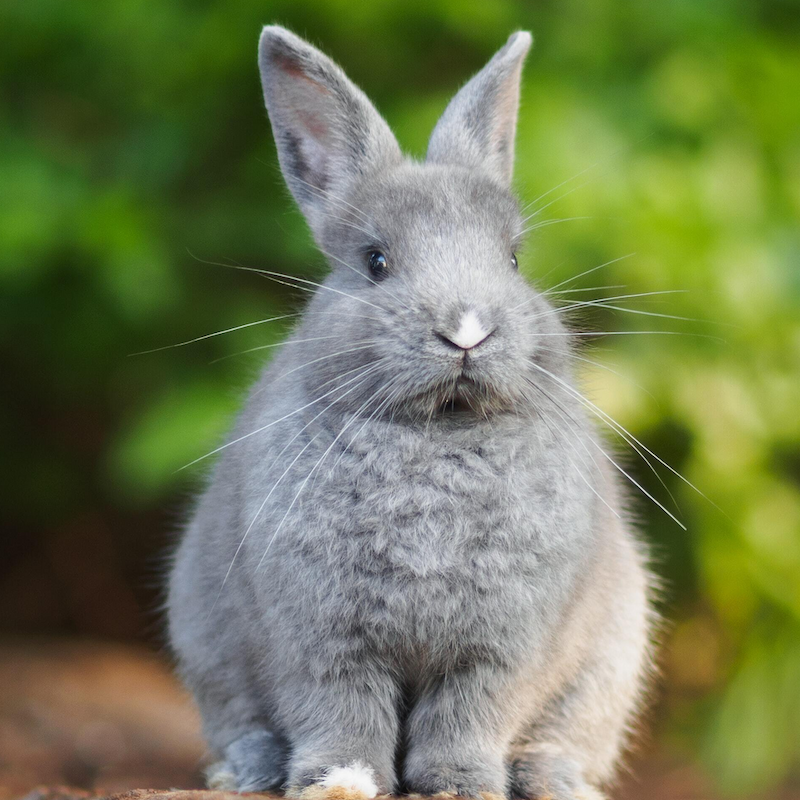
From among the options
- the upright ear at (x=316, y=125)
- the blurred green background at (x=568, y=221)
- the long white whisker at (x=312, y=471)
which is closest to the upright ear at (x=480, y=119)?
the upright ear at (x=316, y=125)

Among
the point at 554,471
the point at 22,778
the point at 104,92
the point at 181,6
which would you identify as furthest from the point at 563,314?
the point at 104,92

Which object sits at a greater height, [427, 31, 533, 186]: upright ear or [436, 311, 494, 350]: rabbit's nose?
[427, 31, 533, 186]: upright ear

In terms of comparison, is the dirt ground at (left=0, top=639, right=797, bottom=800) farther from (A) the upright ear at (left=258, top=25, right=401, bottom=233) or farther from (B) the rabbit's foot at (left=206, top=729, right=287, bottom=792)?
(A) the upright ear at (left=258, top=25, right=401, bottom=233)

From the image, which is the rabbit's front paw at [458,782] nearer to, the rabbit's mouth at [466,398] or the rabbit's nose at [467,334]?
the rabbit's mouth at [466,398]

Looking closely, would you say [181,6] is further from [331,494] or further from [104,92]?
[331,494]

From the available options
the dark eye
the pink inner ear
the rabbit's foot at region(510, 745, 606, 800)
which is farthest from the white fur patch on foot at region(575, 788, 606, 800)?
the pink inner ear

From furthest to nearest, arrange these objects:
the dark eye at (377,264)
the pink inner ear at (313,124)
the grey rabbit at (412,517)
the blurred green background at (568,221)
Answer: the blurred green background at (568,221) → the pink inner ear at (313,124) → the dark eye at (377,264) → the grey rabbit at (412,517)

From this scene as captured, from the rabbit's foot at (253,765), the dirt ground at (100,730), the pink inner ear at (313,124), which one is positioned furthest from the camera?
the dirt ground at (100,730)

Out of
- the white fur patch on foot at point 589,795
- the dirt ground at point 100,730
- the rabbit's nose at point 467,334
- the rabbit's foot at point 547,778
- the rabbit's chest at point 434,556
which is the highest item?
the rabbit's nose at point 467,334
